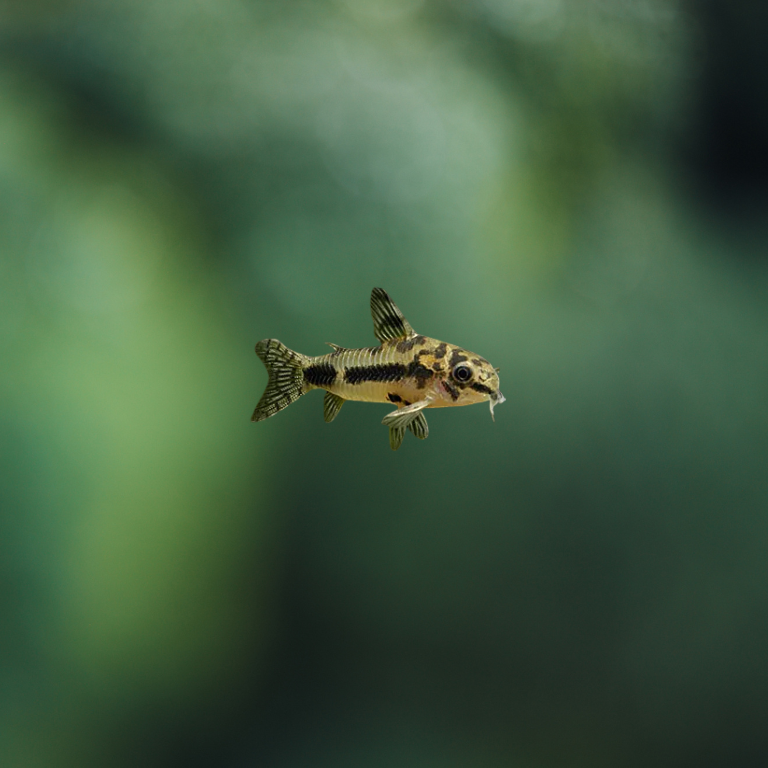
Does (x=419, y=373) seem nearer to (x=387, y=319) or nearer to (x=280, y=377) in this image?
(x=387, y=319)

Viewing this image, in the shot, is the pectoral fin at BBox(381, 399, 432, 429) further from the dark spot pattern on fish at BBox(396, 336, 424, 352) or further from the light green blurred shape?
the light green blurred shape

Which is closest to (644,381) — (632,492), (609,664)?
→ (632,492)

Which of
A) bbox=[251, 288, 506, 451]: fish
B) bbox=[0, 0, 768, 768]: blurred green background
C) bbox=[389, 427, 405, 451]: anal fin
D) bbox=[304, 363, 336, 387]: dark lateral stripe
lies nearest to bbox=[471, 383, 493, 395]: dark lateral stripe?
bbox=[251, 288, 506, 451]: fish

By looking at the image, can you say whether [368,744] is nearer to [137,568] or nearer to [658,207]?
[137,568]

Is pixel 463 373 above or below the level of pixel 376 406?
below

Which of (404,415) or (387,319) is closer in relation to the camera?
(404,415)

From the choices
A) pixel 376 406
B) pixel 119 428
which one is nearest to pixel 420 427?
pixel 376 406

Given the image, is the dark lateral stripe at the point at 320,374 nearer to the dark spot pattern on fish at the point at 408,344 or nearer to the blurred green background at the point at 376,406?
the dark spot pattern on fish at the point at 408,344
